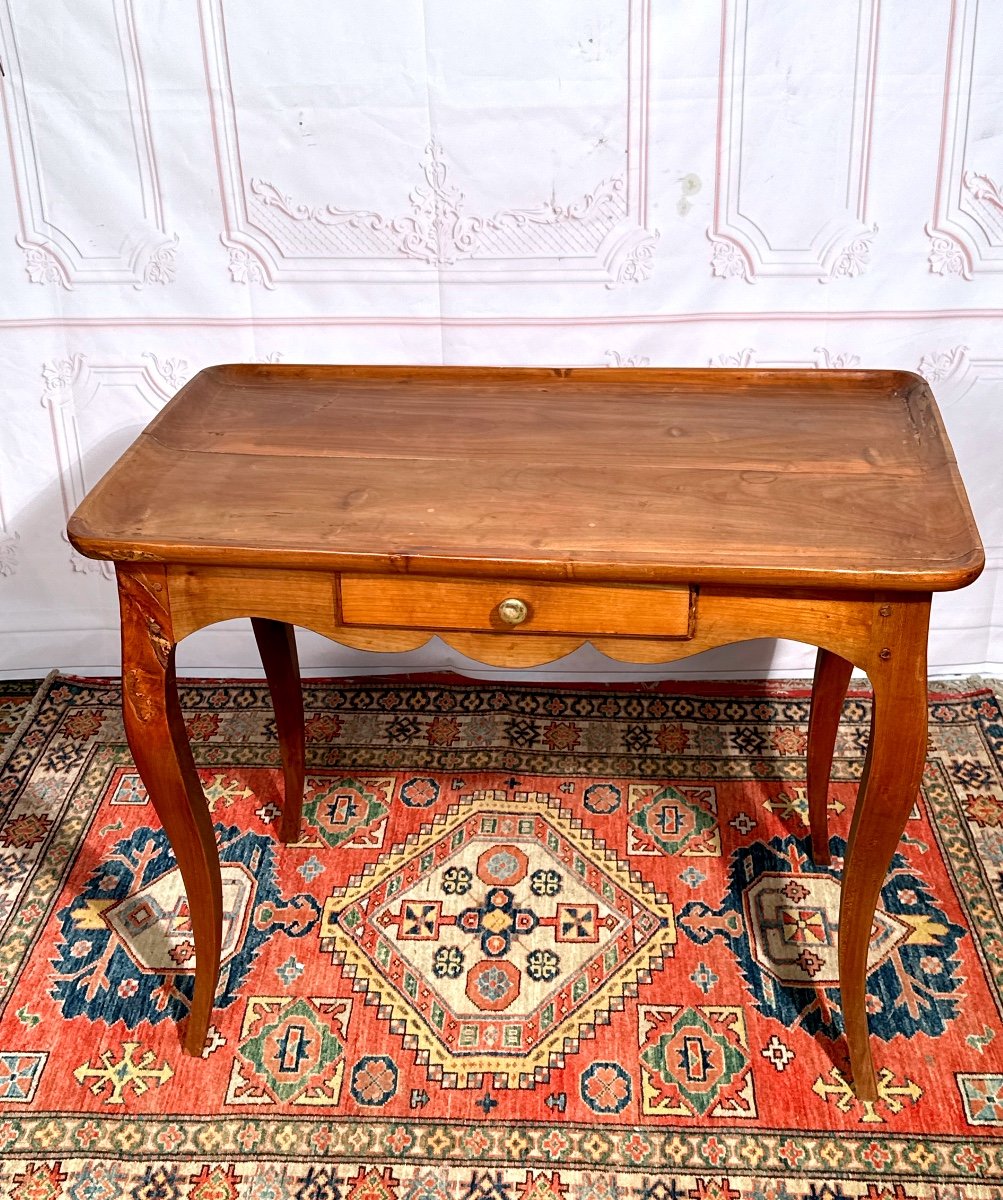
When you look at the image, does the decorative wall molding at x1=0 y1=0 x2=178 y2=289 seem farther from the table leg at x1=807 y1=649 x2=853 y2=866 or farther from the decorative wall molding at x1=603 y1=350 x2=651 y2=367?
the table leg at x1=807 y1=649 x2=853 y2=866

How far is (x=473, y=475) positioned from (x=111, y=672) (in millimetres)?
1560

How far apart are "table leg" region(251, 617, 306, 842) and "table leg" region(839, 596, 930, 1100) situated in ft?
3.64

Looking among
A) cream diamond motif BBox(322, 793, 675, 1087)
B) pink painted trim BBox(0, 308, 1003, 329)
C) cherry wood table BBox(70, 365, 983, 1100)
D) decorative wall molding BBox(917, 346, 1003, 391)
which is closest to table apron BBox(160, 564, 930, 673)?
cherry wood table BBox(70, 365, 983, 1100)

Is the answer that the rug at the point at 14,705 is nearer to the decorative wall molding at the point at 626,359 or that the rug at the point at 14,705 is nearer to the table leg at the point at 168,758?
the table leg at the point at 168,758

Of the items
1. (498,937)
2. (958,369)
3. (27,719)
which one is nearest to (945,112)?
(958,369)

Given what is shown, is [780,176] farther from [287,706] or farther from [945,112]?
[287,706]

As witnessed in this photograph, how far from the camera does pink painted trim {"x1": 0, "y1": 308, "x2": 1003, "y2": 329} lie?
2568 mm

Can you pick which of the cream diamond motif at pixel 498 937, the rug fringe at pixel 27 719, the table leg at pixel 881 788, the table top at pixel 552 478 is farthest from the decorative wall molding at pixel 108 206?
the table leg at pixel 881 788

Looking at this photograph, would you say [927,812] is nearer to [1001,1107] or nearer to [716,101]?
[1001,1107]

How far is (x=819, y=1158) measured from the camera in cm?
186

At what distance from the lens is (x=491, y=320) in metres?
2.62

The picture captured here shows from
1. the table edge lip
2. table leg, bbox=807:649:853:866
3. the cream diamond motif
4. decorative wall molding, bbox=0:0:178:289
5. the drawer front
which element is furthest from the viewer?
decorative wall molding, bbox=0:0:178:289

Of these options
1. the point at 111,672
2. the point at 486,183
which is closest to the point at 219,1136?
the point at 111,672

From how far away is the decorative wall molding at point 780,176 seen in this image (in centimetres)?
233
